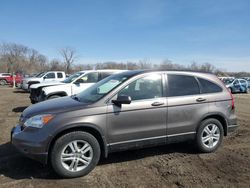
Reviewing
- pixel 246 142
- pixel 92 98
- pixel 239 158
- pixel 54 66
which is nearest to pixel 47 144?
pixel 92 98

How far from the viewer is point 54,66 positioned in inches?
3452

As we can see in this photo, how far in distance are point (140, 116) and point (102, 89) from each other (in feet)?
3.18

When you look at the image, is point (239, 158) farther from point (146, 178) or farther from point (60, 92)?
point (60, 92)

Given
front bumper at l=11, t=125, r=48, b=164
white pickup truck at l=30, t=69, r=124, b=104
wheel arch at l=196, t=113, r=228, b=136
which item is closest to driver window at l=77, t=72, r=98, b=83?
white pickup truck at l=30, t=69, r=124, b=104

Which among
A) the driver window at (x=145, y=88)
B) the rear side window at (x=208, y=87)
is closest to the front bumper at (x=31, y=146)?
the driver window at (x=145, y=88)

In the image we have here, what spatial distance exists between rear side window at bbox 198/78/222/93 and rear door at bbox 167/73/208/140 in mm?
127

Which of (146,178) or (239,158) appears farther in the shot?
(239,158)

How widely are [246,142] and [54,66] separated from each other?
84.7 metres

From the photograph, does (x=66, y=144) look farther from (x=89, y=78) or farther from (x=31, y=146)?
(x=89, y=78)

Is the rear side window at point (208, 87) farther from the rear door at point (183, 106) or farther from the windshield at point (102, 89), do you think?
the windshield at point (102, 89)

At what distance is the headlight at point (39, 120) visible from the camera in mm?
4695

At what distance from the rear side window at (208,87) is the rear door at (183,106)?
0.13 m

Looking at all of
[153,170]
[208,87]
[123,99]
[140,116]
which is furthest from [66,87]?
[153,170]

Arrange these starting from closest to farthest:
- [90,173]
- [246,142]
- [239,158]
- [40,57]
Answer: [90,173] < [239,158] < [246,142] < [40,57]
